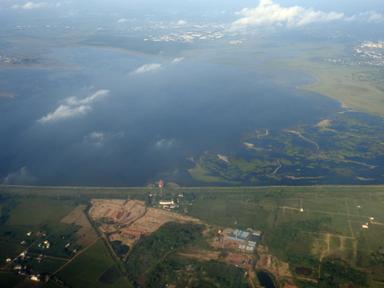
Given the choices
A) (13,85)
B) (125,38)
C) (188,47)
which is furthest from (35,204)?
(125,38)

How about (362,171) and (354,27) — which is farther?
(354,27)

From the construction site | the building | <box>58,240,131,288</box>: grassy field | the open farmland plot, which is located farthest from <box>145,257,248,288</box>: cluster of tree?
the construction site

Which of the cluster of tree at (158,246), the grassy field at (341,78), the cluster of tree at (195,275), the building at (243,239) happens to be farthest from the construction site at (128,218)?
the grassy field at (341,78)

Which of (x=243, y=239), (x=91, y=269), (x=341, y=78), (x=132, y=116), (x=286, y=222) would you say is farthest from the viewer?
(x=341, y=78)

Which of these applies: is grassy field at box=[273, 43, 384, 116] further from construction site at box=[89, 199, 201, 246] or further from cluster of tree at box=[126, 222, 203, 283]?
cluster of tree at box=[126, 222, 203, 283]

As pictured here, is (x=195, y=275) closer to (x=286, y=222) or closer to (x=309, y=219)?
(x=286, y=222)

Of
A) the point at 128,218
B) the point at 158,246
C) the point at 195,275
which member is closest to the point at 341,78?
the point at 128,218

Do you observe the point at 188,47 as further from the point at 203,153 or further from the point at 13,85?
the point at 203,153

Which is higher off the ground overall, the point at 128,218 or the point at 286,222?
the point at 286,222
